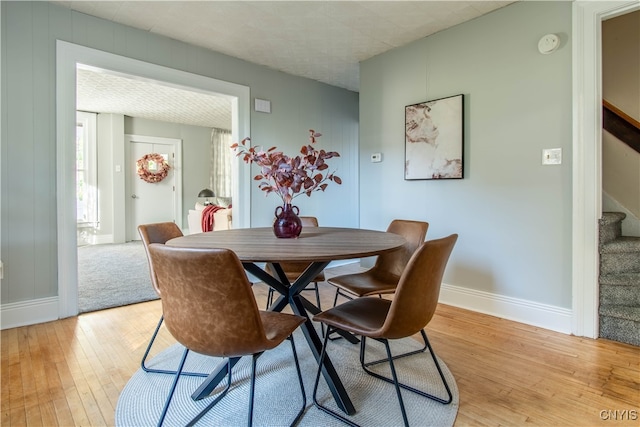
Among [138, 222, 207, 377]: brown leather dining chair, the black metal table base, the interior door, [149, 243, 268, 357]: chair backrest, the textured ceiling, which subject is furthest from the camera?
the interior door

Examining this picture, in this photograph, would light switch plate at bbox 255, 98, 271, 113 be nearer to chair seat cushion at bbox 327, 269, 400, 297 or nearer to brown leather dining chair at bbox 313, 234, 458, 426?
chair seat cushion at bbox 327, 269, 400, 297

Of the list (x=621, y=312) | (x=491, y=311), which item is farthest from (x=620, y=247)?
(x=491, y=311)

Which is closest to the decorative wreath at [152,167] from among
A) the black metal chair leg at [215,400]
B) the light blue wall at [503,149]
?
the light blue wall at [503,149]

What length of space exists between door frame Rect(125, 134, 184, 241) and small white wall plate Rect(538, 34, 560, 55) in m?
6.62

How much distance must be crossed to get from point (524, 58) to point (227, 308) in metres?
2.75

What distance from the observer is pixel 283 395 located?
1.59 metres

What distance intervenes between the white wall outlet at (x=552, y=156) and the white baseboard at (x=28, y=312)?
12.6 ft

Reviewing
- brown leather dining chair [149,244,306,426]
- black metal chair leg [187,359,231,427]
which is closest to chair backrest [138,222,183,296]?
black metal chair leg [187,359,231,427]

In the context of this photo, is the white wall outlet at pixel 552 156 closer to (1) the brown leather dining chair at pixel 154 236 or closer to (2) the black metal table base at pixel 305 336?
(2) the black metal table base at pixel 305 336

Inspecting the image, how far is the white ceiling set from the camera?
99.9 inches

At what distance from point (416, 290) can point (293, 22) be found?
2495 millimetres

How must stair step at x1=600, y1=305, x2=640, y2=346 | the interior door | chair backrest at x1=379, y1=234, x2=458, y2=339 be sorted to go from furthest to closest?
the interior door, stair step at x1=600, y1=305, x2=640, y2=346, chair backrest at x1=379, y1=234, x2=458, y2=339

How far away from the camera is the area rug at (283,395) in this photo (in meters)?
1.43

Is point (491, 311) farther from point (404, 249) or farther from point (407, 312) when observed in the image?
point (407, 312)
